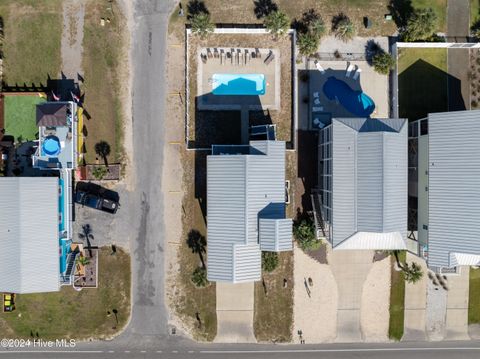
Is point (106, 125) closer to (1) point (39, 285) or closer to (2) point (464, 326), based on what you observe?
(1) point (39, 285)

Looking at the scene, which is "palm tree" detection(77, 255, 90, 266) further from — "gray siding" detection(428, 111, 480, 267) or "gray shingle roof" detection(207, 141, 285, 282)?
"gray siding" detection(428, 111, 480, 267)

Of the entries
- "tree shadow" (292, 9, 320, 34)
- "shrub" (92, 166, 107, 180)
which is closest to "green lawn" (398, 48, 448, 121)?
"tree shadow" (292, 9, 320, 34)

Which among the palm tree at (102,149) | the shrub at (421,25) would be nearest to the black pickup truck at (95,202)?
the palm tree at (102,149)

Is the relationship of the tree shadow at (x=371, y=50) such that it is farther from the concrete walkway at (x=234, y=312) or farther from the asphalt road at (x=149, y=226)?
the concrete walkway at (x=234, y=312)

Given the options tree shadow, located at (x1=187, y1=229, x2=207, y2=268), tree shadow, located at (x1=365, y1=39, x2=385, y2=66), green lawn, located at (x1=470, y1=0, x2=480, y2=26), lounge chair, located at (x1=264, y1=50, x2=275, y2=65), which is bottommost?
tree shadow, located at (x1=187, y1=229, x2=207, y2=268)

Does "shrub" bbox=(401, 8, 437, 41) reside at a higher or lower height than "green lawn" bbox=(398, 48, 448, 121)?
higher

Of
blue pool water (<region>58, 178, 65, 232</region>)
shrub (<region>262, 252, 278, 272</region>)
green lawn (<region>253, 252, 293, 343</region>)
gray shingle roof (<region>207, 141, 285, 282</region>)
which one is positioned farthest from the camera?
green lawn (<region>253, 252, 293, 343</region>)
